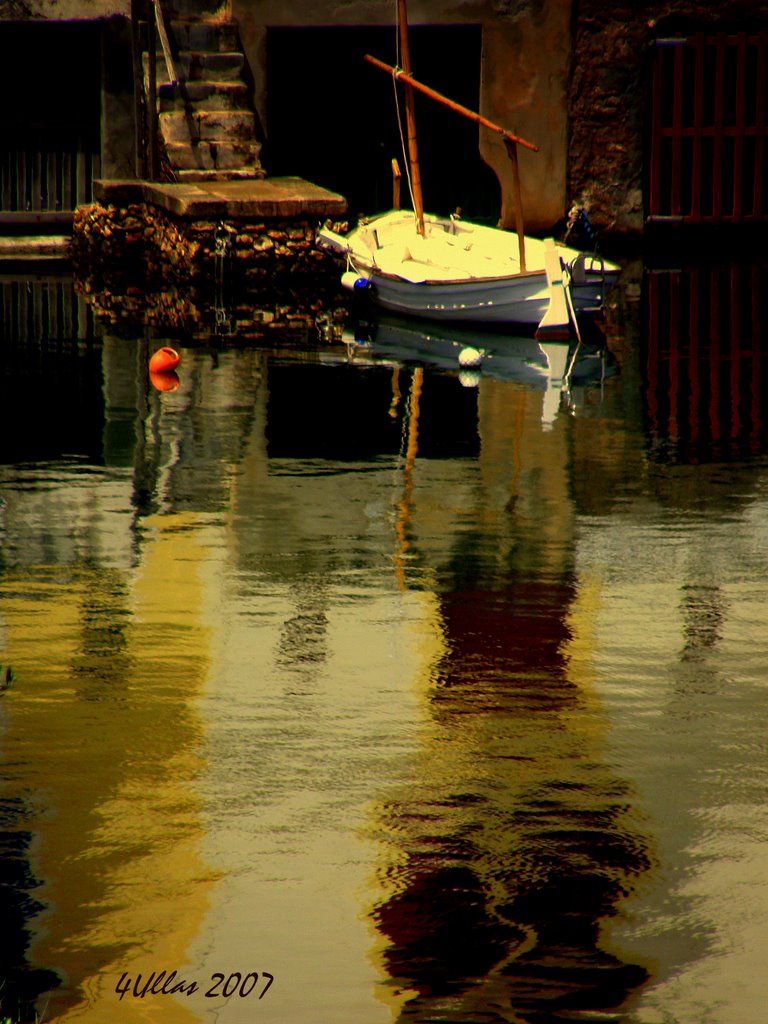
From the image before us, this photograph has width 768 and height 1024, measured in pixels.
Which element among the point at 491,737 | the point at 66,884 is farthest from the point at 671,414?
the point at 66,884

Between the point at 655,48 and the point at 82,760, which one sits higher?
the point at 655,48

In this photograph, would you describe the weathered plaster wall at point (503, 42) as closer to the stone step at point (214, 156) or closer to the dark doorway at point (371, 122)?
the dark doorway at point (371, 122)

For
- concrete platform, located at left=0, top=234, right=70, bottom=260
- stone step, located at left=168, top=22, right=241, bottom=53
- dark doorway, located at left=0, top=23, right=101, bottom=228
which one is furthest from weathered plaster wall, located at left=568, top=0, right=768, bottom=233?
concrete platform, located at left=0, top=234, right=70, bottom=260

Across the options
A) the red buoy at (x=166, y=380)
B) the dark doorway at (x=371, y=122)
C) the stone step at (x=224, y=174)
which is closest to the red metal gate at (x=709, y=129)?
the dark doorway at (x=371, y=122)

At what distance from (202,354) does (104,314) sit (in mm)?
3175

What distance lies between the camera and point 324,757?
598 cm

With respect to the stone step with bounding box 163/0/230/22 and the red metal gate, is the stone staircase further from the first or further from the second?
the red metal gate

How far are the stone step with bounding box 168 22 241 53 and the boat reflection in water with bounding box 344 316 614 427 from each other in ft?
20.0

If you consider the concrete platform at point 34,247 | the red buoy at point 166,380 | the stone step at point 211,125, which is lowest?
the red buoy at point 166,380

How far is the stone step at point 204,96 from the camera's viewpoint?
22000mm

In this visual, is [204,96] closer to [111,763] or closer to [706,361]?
[706,361]

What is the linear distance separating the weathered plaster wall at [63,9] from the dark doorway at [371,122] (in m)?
2.69

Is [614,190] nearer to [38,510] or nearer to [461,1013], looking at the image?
[38,510]

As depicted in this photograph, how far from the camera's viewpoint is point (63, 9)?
2262 cm
